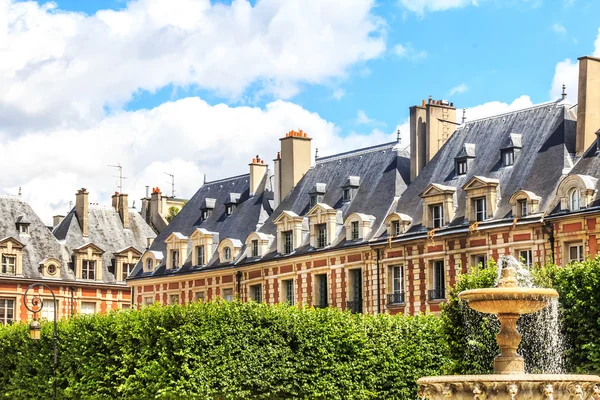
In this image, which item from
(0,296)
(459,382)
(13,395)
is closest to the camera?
(459,382)

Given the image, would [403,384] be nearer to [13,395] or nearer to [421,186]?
[421,186]

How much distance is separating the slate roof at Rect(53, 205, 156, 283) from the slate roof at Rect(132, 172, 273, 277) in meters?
6.34

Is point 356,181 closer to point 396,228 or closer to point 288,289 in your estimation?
point 396,228

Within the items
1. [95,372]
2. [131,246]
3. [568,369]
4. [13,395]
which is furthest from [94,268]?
[568,369]

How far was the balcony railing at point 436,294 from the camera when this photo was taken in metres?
43.5

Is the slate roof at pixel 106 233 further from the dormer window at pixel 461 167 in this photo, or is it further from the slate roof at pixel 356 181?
the dormer window at pixel 461 167

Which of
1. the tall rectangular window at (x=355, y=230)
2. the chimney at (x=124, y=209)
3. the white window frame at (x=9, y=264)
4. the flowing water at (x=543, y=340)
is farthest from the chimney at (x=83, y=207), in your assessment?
the flowing water at (x=543, y=340)

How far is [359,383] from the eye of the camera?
3794 centimetres

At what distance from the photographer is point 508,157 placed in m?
43.8

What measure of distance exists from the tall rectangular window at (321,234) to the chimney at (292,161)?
5085 millimetres

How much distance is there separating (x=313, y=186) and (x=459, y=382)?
100ft

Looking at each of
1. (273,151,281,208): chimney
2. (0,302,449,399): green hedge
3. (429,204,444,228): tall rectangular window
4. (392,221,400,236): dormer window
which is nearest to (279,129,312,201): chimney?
(273,151,281,208): chimney

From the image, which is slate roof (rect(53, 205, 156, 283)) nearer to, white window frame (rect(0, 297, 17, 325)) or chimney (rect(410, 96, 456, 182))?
white window frame (rect(0, 297, 17, 325))

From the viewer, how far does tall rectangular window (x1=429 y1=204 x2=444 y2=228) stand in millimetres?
43875
